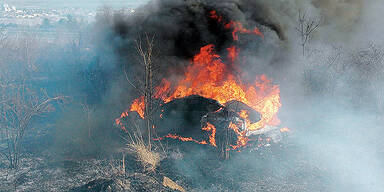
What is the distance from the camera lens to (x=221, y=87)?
1164 cm

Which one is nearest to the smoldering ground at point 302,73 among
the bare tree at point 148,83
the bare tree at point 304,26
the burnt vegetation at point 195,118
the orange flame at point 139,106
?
the burnt vegetation at point 195,118

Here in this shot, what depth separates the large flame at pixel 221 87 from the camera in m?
11.5

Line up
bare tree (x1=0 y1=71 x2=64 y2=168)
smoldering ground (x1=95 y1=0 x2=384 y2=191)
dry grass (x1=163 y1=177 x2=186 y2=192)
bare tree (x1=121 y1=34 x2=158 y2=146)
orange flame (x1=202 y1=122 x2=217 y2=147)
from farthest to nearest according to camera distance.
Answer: orange flame (x1=202 y1=122 x2=217 y2=147) < smoldering ground (x1=95 y1=0 x2=384 y2=191) < bare tree (x1=0 y1=71 x2=64 y2=168) < bare tree (x1=121 y1=34 x2=158 y2=146) < dry grass (x1=163 y1=177 x2=186 y2=192)

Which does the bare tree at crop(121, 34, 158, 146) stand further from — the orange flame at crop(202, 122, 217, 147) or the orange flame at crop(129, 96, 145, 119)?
the orange flame at crop(202, 122, 217, 147)

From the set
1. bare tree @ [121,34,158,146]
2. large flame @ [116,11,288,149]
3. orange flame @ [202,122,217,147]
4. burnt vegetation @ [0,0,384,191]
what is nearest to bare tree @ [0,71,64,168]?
burnt vegetation @ [0,0,384,191]

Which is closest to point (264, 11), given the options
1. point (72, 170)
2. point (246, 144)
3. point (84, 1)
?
point (246, 144)

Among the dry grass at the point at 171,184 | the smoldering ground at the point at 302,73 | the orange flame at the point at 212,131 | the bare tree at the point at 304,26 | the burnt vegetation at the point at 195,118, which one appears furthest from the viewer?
the bare tree at the point at 304,26

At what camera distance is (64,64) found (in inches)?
995

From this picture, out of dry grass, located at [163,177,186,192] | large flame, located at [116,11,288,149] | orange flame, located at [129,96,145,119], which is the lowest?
dry grass, located at [163,177,186,192]

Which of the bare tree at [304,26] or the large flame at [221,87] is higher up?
the bare tree at [304,26]

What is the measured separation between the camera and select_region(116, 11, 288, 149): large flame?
37.8ft

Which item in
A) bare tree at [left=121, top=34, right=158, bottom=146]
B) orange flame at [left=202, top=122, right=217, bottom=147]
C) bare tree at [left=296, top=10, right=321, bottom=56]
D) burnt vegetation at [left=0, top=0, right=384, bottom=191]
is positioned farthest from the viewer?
bare tree at [left=296, top=10, right=321, bottom=56]

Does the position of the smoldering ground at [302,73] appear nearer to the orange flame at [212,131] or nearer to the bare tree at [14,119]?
the orange flame at [212,131]

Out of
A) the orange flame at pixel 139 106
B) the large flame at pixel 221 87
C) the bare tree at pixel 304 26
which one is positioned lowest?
the orange flame at pixel 139 106
